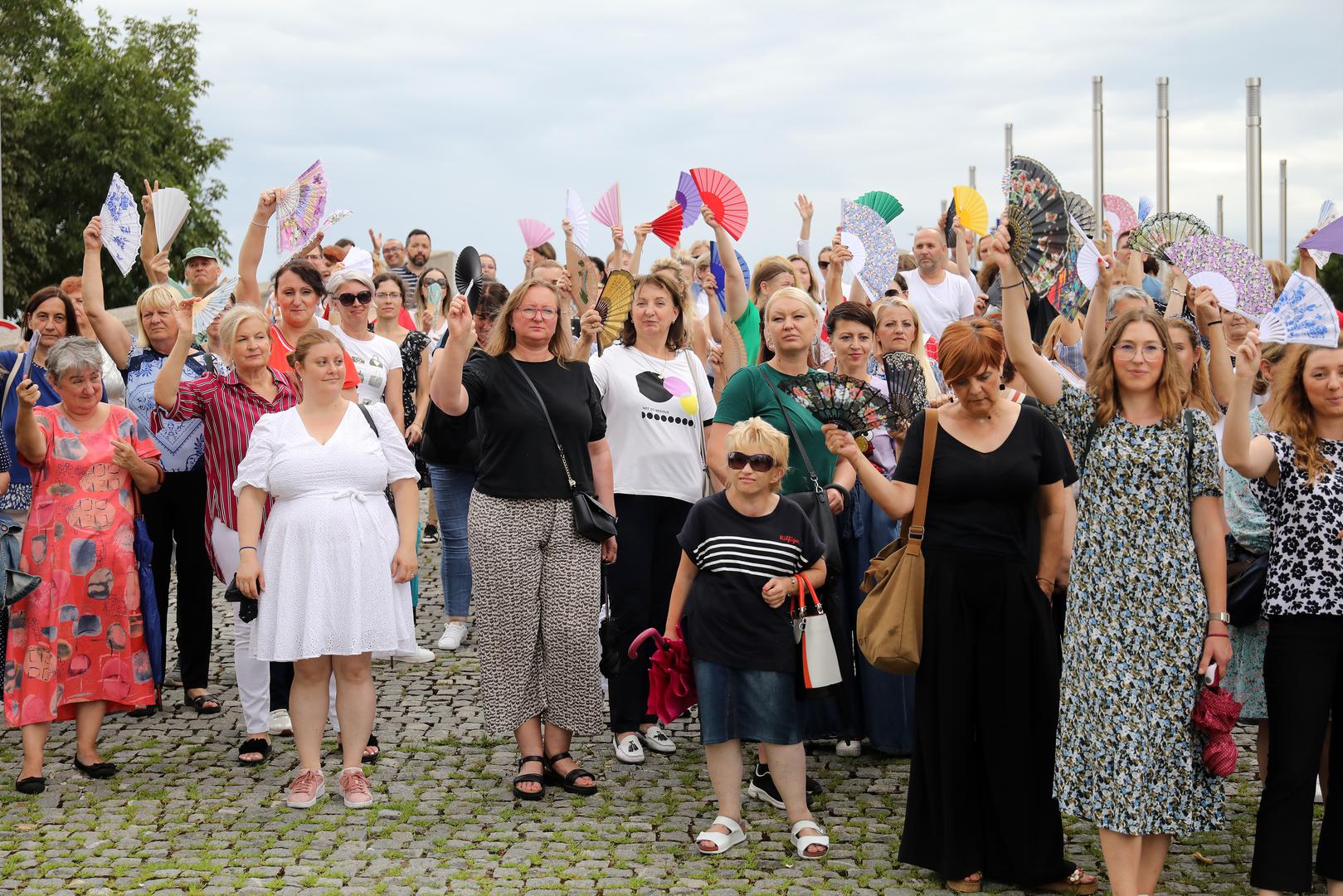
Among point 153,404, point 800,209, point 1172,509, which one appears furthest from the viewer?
point 800,209

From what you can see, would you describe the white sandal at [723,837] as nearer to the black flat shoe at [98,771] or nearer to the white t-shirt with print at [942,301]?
the black flat shoe at [98,771]

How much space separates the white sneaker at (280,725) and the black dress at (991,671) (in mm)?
3452

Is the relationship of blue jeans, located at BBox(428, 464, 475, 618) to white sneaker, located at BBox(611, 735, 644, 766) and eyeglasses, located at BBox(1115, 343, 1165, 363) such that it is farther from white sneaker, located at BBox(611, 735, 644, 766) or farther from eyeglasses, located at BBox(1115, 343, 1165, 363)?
eyeglasses, located at BBox(1115, 343, 1165, 363)

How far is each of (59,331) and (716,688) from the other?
13.7 feet

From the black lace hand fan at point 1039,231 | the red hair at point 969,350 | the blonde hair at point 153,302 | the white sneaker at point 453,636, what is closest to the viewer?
the red hair at point 969,350

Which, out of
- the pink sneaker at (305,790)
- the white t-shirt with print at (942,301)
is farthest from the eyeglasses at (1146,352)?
the white t-shirt with print at (942,301)

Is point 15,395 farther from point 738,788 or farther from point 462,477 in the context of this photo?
point 738,788

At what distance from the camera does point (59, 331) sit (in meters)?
7.52

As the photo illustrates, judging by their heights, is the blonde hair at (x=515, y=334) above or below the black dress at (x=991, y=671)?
above

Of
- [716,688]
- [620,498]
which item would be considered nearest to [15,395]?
[620,498]

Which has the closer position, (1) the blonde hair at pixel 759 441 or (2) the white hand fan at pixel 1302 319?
(2) the white hand fan at pixel 1302 319

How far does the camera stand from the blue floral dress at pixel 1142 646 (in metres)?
4.70

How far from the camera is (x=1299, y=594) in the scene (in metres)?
4.81

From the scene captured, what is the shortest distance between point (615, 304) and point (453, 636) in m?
2.97
